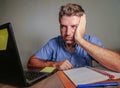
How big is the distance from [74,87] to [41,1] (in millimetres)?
1736

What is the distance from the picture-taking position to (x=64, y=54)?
4.73ft

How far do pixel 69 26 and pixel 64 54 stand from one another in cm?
24

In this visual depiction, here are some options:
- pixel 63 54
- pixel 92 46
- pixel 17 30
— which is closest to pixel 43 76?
pixel 92 46

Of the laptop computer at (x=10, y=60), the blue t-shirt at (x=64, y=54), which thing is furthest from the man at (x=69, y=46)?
the laptop computer at (x=10, y=60)

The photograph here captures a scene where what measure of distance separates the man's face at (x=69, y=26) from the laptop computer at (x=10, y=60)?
652 millimetres

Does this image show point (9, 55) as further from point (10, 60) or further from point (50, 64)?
point (50, 64)

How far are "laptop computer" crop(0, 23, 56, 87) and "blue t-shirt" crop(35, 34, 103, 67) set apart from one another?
66cm

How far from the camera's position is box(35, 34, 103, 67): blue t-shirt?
4.50 feet

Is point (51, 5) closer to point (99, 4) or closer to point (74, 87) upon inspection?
point (99, 4)

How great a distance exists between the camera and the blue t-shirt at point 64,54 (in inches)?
54.0

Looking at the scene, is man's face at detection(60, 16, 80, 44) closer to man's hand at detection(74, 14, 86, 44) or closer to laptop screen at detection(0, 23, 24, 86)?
man's hand at detection(74, 14, 86, 44)

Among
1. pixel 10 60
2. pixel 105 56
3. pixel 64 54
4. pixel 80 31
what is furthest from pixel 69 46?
pixel 10 60

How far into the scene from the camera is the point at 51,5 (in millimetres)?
2217

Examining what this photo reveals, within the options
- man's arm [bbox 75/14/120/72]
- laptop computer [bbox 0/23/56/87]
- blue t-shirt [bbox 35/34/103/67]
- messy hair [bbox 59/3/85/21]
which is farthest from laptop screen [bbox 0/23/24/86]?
messy hair [bbox 59/3/85/21]
